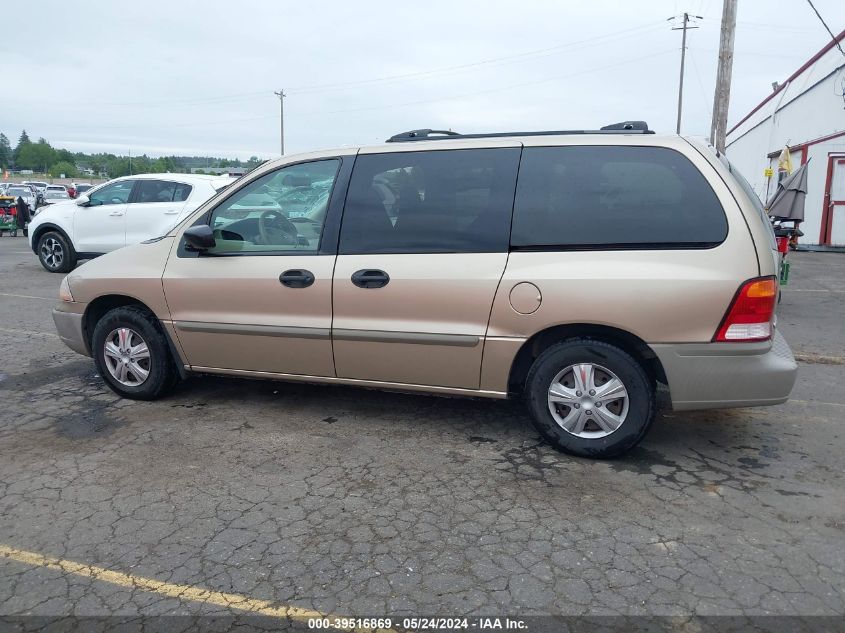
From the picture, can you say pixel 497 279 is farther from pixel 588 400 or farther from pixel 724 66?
pixel 724 66

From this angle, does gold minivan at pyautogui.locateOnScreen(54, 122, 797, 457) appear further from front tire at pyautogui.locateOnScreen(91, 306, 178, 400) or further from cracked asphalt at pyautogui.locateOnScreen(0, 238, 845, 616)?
cracked asphalt at pyautogui.locateOnScreen(0, 238, 845, 616)

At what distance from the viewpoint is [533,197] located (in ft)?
13.5

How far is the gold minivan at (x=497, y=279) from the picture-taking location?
3.78 metres

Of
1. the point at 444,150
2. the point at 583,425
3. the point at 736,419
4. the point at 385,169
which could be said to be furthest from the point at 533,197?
the point at 736,419

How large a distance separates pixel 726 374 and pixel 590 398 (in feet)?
2.39

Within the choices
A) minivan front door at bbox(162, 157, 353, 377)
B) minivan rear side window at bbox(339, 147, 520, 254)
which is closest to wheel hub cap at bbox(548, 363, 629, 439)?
minivan rear side window at bbox(339, 147, 520, 254)

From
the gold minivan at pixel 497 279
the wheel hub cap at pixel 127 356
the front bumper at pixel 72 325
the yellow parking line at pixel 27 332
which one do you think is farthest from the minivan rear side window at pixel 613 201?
the yellow parking line at pixel 27 332

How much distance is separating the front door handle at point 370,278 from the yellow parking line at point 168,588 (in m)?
2.04

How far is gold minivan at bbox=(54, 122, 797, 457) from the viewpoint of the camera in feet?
12.4

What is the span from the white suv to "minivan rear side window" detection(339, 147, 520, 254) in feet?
25.4

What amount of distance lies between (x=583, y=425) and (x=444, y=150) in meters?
1.87

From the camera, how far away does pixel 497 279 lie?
4062mm

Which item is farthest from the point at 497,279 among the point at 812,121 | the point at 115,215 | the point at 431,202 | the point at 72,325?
the point at 812,121

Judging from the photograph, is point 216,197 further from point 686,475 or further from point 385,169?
point 686,475
